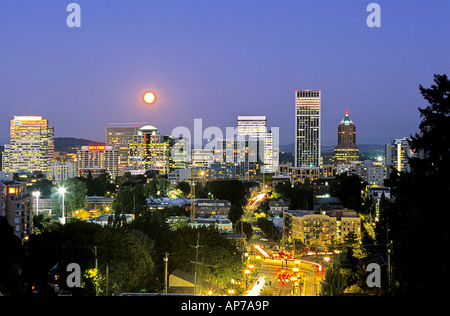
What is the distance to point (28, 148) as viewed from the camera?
6906cm

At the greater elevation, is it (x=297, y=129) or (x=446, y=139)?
(x=297, y=129)

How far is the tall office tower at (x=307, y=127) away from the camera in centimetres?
7562

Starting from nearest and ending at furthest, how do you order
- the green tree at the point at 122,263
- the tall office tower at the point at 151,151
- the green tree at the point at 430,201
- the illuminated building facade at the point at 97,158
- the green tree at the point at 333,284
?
1. the green tree at the point at 430,201
2. the green tree at the point at 333,284
3. the green tree at the point at 122,263
4. the illuminated building facade at the point at 97,158
5. the tall office tower at the point at 151,151

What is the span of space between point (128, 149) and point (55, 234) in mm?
76337

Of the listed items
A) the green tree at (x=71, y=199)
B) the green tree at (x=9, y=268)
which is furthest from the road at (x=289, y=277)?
the green tree at (x=71, y=199)

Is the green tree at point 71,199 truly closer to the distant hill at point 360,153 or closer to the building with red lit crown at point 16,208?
the building with red lit crown at point 16,208

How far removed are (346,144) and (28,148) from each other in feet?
216

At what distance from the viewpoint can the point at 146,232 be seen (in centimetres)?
1505

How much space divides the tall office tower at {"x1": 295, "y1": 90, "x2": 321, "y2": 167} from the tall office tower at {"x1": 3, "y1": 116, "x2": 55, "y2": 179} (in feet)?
124

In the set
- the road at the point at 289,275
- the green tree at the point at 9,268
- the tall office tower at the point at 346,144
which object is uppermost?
the tall office tower at the point at 346,144

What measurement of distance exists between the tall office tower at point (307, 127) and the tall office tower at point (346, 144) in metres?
A: 24.4

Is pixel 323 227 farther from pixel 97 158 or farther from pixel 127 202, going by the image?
pixel 97 158
